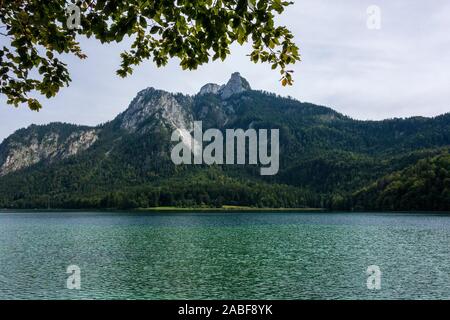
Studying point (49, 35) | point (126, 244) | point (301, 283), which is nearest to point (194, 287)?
point (301, 283)

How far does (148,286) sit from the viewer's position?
1772 inches

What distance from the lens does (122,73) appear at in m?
12.5

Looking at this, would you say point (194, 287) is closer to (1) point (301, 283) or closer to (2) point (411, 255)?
(1) point (301, 283)

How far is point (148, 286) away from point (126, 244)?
138 feet

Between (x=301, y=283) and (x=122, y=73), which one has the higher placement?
(x=122, y=73)

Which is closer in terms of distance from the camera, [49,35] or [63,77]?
[49,35]

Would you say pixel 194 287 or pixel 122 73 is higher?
pixel 122 73

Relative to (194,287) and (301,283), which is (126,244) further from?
(301,283)
